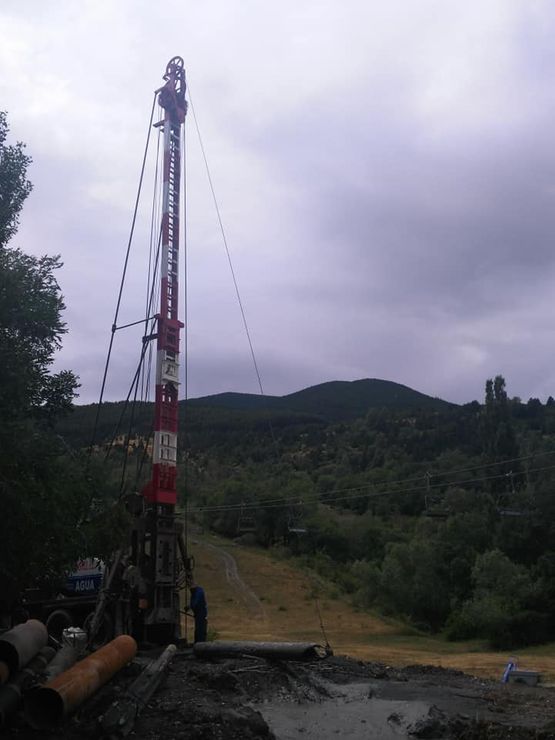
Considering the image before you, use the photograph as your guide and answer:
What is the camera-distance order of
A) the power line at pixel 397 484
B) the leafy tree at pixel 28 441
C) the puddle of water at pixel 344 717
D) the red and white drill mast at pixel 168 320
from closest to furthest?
the leafy tree at pixel 28 441 < the puddle of water at pixel 344 717 < the red and white drill mast at pixel 168 320 < the power line at pixel 397 484

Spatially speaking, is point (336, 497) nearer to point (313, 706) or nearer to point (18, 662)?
point (313, 706)

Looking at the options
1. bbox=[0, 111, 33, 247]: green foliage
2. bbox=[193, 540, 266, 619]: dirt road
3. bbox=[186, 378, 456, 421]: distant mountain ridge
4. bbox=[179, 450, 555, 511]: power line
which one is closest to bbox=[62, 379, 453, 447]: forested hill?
bbox=[186, 378, 456, 421]: distant mountain ridge

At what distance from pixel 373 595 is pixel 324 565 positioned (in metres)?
13.0

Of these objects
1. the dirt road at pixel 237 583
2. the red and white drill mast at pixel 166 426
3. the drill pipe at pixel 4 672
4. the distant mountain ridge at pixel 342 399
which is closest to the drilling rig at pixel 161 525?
the red and white drill mast at pixel 166 426

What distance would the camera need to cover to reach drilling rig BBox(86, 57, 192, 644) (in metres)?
16.8

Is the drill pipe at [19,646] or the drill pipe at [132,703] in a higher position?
the drill pipe at [19,646]

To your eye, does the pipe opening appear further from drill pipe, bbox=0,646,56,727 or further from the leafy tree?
the leafy tree

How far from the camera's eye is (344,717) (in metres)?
11.0

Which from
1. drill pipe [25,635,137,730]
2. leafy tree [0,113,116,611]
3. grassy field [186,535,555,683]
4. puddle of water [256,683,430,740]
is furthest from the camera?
grassy field [186,535,555,683]

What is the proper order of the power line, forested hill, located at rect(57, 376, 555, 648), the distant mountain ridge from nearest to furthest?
forested hill, located at rect(57, 376, 555, 648) < the power line < the distant mountain ridge

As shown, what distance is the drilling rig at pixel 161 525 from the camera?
1678 cm

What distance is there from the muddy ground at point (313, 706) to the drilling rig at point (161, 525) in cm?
273

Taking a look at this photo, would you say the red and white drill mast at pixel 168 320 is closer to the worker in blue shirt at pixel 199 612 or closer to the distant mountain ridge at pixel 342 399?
the worker in blue shirt at pixel 199 612

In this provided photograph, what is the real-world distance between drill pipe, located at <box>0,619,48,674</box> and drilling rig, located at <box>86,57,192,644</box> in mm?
5238
